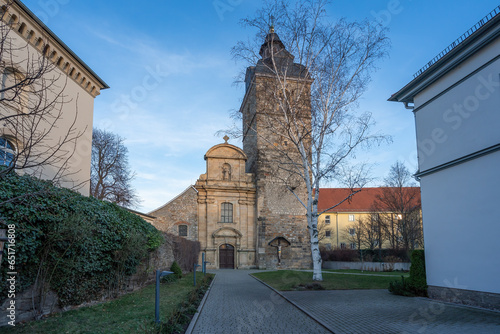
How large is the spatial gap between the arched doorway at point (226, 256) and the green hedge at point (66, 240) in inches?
930

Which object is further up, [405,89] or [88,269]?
[405,89]

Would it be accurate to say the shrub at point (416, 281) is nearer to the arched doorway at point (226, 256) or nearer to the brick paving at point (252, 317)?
the brick paving at point (252, 317)

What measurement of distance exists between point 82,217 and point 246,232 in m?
28.3

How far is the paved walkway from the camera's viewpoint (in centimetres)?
820

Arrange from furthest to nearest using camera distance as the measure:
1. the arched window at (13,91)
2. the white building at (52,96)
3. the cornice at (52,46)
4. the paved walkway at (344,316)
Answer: the cornice at (52,46), the white building at (52,96), the paved walkway at (344,316), the arched window at (13,91)

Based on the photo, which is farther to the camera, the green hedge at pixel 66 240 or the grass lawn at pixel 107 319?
the green hedge at pixel 66 240

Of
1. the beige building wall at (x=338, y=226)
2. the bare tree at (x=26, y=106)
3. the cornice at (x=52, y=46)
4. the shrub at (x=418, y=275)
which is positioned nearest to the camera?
the bare tree at (x=26, y=106)

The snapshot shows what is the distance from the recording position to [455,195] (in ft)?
38.5

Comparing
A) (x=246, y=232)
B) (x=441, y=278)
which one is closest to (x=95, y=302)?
(x=441, y=278)

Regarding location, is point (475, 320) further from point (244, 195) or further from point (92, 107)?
point (244, 195)

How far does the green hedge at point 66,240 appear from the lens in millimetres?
7559

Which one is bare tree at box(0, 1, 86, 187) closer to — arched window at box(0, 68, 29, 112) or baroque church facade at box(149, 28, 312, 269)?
arched window at box(0, 68, 29, 112)

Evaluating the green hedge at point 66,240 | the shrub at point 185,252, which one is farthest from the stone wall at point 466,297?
the shrub at point 185,252

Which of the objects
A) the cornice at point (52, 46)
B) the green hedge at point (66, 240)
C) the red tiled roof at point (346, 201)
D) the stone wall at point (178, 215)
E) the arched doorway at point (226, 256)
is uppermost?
the cornice at point (52, 46)
